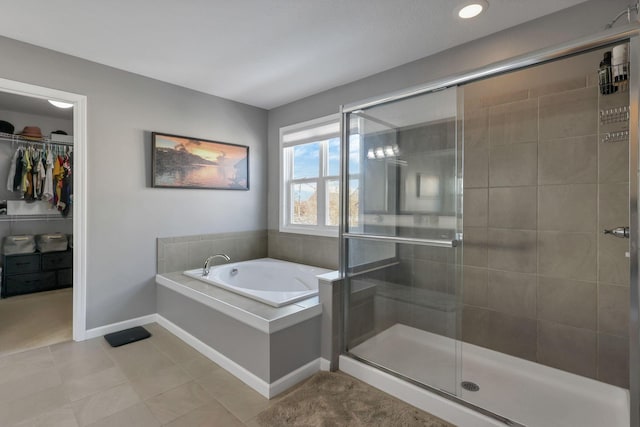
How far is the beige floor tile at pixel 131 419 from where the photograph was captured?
1.75 metres

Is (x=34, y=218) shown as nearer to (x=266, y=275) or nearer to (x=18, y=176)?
(x=18, y=176)

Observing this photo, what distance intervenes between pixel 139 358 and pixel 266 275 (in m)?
1.42

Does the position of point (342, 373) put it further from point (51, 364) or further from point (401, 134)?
point (51, 364)

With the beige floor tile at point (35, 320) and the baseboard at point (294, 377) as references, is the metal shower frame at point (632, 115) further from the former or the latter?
the beige floor tile at point (35, 320)

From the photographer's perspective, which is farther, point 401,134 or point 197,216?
point 197,216

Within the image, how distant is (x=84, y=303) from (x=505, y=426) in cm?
326

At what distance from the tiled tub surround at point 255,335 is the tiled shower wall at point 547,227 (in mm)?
1262

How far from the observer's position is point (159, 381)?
7.09 feet

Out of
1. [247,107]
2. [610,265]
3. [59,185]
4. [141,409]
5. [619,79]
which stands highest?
[247,107]

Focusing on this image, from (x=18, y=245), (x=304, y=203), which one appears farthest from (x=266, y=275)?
(x=18, y=245)

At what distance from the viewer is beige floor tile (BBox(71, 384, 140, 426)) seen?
5.94 ft

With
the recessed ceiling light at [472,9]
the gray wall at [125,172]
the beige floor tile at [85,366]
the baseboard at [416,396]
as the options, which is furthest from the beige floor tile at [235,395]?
the recessed ceiling light at [472,9]

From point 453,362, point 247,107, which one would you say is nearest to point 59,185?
point 247,107

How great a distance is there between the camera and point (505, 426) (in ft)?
5.31
